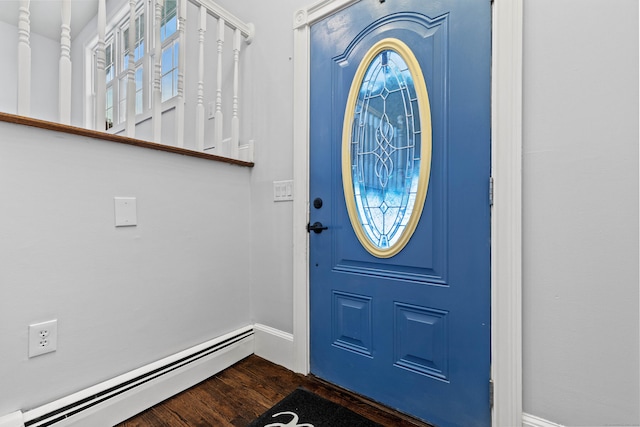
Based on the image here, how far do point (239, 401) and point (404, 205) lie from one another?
121 centimetres

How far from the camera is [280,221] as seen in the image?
5.57 feet

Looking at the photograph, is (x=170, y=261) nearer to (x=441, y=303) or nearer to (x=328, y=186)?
(x=328, y=186)

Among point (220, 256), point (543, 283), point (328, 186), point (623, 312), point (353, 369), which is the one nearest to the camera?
point (623, 312)

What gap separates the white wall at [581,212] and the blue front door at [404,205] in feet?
0.49

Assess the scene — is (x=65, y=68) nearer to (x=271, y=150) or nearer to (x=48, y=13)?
(x=271, y=150)

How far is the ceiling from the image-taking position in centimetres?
333

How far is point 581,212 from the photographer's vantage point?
3.02ft

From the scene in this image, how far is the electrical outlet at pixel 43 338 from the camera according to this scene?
99 centimetres

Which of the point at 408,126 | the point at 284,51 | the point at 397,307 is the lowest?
the point at 397,307

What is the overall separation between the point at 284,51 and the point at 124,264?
1.45 meters

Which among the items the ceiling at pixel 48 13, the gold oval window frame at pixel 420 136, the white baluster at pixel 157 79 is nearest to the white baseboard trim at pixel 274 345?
the gold oval window frame at pixel 420 136

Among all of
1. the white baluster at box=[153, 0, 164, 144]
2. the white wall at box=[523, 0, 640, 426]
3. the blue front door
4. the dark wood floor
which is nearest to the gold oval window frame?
the blue front door

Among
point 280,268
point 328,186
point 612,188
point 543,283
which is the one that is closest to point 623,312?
point 543,283

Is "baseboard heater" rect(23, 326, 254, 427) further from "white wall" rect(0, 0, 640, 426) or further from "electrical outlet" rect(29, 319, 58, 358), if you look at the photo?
"electrical outlet" rect(29, 319, 58, 358)
